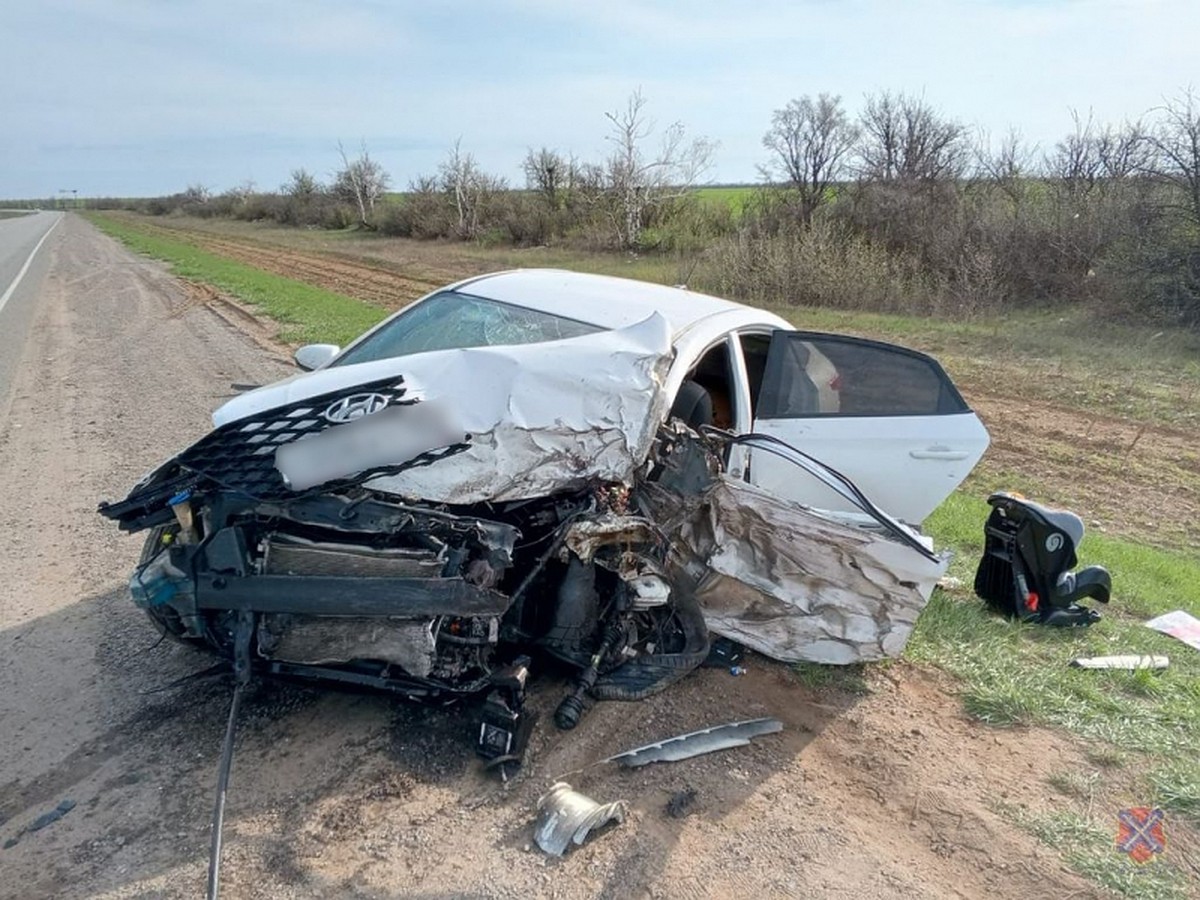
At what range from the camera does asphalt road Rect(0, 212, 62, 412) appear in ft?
40.0

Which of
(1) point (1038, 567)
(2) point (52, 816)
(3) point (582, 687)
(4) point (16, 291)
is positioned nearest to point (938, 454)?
(1) point (1038, 567)

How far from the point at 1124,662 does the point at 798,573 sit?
193cm

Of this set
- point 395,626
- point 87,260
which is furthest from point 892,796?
point 87,260

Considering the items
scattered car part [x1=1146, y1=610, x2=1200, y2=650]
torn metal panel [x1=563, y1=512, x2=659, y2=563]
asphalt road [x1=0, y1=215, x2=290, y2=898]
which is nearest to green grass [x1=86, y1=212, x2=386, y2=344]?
asphalt road [x1=0, y1=215, x2=290, y2=898]

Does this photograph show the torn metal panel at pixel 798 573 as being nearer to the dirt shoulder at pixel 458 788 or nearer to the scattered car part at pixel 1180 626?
the dirt shoulder at pixel 458 788

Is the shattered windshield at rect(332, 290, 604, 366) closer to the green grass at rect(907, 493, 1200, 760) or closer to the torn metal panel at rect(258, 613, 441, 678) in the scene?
the torn metal panel at rect(258, 613, 441, 678)

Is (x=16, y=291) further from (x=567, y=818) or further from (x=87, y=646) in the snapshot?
(x=567, y=818)

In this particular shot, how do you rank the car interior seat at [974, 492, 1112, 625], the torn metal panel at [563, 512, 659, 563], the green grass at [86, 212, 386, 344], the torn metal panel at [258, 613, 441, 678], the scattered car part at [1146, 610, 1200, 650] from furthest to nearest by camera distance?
1. the green grass at [86, 212, 386, 344]
2. the scattered car part at [1146, 610, 1200, 650]
3. the car interior seat at [974, 492, 1112, 625]
4. the torn metal panel at [563, 512, 659, 563]
5. the torn metal panel at [258, 613, 441, 678]

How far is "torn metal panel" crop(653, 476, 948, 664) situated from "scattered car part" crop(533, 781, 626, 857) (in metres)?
1.12

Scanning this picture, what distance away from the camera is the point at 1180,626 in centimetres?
520

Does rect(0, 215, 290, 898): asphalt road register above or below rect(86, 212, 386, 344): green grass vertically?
below

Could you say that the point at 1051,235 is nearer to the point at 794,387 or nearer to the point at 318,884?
the point at 794,387

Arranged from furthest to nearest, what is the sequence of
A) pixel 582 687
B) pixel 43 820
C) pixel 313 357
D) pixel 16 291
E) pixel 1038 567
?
pixel 16 291, pixel 313 357, pixel 1038 567, pixel 582 687, pixel 43 820

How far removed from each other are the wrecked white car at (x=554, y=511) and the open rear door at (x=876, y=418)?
0.01m
